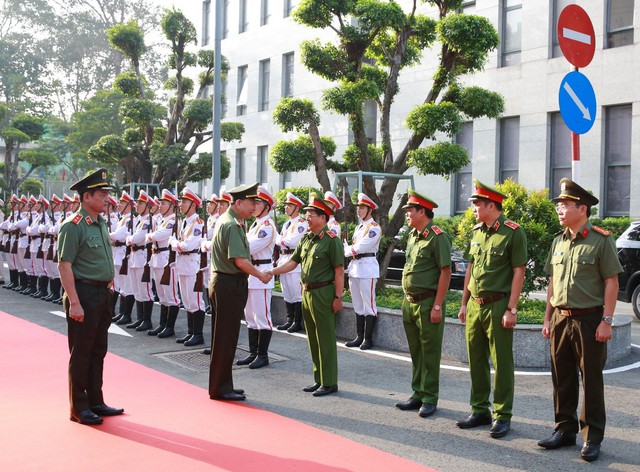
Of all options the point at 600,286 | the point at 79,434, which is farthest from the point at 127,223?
the point at 600,286

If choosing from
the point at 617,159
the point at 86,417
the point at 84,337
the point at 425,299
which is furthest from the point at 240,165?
the point at 86,417

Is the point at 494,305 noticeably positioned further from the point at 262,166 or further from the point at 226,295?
the point at 262,166

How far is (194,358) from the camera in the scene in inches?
338

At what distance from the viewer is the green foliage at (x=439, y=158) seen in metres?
11.5

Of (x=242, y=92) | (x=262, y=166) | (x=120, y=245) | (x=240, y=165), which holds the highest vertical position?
(x=242, y=92)

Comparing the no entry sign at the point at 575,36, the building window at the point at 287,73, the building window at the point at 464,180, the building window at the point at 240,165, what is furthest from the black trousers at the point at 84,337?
the building window at the point at 240,165

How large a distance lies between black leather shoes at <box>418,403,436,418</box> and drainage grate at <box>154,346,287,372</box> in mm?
2610

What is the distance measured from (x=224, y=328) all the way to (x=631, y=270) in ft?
24.5

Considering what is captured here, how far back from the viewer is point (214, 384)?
21.8 ft

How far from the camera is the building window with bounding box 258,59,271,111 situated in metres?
29.4

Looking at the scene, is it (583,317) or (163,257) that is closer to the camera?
(583,317)

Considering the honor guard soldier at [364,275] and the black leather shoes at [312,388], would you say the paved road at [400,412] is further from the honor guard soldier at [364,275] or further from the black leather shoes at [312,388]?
the honor guard soldier at [364,275]

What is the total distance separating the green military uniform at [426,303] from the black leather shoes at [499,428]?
72 cm

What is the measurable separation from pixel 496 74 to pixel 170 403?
1670 centimetres
